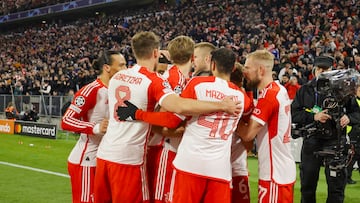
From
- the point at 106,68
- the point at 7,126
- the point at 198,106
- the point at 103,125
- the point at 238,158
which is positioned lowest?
the point at 7,126

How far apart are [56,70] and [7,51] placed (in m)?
15.1

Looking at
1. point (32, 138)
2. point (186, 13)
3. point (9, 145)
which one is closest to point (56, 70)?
point (186, 13)

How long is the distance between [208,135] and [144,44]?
963 millimetres

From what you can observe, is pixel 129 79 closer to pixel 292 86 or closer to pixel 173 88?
pixel 173 88

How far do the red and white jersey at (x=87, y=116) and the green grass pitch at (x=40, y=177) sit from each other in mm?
3516

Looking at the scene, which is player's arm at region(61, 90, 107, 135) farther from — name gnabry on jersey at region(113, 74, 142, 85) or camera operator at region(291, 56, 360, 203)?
camera operator at region(291, 56, 360, 203)

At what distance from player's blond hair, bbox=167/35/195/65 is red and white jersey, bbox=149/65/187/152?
0.31ft

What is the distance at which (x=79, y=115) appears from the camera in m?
5.04

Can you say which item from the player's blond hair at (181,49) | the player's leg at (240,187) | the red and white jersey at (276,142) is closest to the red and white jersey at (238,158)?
the player's leg at (240,187)

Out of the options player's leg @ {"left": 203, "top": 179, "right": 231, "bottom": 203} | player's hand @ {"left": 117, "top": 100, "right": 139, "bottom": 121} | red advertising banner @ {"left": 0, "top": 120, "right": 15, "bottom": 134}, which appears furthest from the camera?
red advertising banner @ {"left": 0, "top": 120, "right": 15, "bottom": 134}

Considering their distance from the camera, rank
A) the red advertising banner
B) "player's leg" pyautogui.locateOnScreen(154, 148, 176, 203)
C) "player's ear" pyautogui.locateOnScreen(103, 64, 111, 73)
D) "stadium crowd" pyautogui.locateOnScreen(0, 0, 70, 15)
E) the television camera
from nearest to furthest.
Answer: "player's leg" pyautogui.locateOnScreen(154, 148, 176, 203)
the television camera
"player's ear" pyautogui.locateOnScreen(103, 64, 111, 73)
the red advertising banner
"stadium crowd" pyautogui.locateOnScreen(0, 0, 70, 15)

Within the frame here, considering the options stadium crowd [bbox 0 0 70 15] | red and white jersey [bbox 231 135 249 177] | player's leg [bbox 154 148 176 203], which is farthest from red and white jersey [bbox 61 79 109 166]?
stadium crowd [bbox 0 0 70 15]

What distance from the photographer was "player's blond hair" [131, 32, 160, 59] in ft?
14.6

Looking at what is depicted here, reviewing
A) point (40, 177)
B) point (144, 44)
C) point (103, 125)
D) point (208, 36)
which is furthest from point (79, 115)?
point (208, 36)
